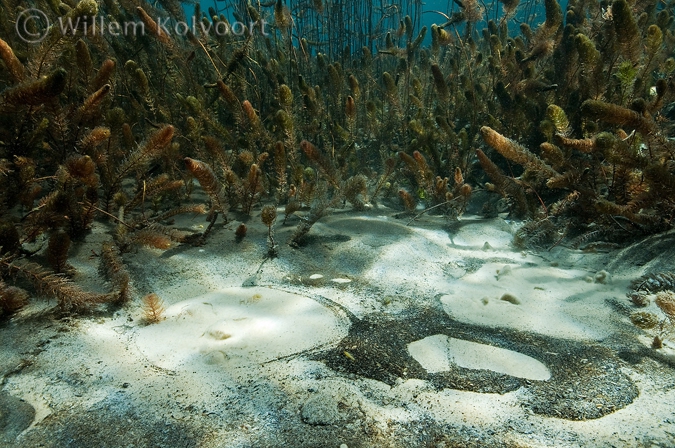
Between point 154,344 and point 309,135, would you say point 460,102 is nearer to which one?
point 309,135

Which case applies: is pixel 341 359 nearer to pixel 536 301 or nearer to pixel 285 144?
pixel 536 301

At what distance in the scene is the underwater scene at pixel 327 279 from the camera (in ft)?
4.31

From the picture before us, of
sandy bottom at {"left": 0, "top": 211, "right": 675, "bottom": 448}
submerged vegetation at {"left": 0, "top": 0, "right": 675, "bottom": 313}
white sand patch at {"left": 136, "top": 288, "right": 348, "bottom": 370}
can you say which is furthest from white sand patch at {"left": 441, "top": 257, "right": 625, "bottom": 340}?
white sand patch at {"left": 136, "top": 288, "right": 348, "bottom": 370}

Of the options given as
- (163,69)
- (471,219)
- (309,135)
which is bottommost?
(471,219)

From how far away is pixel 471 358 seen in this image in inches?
65.1

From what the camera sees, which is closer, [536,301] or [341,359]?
[341,359]

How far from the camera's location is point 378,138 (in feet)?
18.7

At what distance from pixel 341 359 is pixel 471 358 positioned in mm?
587

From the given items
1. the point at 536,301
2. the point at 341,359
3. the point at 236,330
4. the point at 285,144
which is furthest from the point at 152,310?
the point at 285,144

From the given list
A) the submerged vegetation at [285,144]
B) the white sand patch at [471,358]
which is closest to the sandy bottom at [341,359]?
the white sand patch at [471,358]

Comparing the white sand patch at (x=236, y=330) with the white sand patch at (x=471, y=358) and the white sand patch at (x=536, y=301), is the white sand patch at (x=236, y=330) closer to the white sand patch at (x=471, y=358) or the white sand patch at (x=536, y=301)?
the white sand patch at (x=471, y=358)

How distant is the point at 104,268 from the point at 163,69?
12.9ft

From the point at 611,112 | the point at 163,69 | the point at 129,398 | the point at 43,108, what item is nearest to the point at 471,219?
the point at 611,112

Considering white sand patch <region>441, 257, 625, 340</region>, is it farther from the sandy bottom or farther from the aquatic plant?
the aquatic plant
